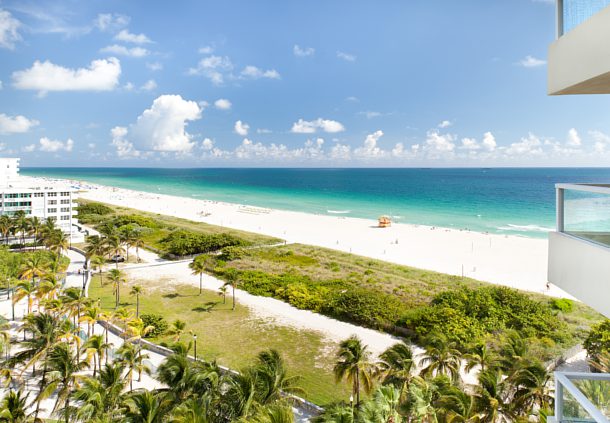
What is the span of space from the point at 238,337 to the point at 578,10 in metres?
23.5

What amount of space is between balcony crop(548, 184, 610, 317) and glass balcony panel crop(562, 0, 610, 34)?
8.01 feet

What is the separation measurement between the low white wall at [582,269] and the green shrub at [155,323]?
938 inches

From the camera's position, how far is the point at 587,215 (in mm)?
5703

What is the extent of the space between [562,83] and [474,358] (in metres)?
13.2

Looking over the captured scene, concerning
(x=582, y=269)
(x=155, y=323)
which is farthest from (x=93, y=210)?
(x=582, y=269)

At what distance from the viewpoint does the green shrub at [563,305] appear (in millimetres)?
28717

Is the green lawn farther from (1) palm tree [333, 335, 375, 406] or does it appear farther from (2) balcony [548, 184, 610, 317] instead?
(2) balcony [548, 184, 610, 317]

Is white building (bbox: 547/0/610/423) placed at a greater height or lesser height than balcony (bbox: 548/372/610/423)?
greater

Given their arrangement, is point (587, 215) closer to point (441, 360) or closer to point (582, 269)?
point (582, 269)

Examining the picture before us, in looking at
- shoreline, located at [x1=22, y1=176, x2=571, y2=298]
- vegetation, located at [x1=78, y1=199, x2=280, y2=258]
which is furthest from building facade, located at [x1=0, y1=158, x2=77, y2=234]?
shoreline, located at [x1=22, y1=176, x2=571, y2=298]

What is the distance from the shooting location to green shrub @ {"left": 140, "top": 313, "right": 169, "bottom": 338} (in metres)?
24.9

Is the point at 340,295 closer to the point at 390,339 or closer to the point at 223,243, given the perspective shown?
the point at 390,339

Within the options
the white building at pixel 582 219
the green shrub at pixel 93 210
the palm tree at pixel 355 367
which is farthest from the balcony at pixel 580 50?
the green shrub at pixel 93 210

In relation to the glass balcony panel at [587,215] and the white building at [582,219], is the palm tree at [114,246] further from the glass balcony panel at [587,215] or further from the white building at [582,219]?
the glass balcony panel at [587,215]
